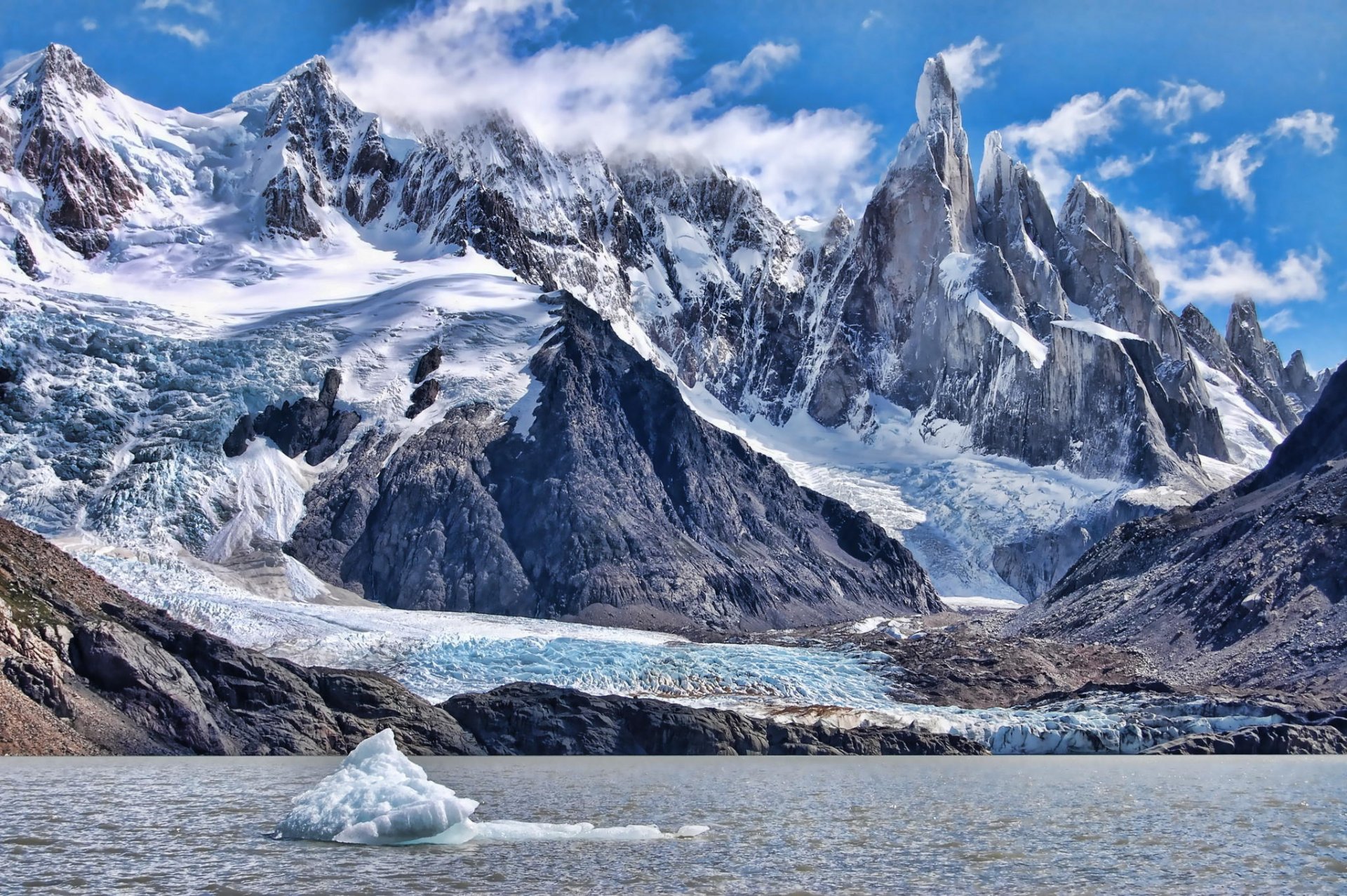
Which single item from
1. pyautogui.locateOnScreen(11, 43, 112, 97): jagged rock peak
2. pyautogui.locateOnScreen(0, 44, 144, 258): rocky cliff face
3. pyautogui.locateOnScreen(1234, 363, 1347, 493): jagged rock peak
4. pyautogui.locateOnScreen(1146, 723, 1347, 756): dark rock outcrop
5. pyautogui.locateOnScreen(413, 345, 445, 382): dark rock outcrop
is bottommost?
pyautogui.locateOnScreen(1146, 723, 1347, 756): dark rock outcrop

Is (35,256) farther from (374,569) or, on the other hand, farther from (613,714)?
(613,714)

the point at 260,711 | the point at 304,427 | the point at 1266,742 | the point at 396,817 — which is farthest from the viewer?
the point at 304,427

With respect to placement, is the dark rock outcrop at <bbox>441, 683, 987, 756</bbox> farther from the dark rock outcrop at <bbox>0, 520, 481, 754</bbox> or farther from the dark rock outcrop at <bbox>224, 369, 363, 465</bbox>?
the dark rock outcrop at <bbox>224, 369, 363, 465</bbox>

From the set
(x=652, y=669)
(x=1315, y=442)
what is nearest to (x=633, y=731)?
(x=652, y=669)

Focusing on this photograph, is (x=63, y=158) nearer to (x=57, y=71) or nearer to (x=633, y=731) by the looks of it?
(x=57, y=71)

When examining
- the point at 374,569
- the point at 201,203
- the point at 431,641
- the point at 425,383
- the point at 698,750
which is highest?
the point at 201,203

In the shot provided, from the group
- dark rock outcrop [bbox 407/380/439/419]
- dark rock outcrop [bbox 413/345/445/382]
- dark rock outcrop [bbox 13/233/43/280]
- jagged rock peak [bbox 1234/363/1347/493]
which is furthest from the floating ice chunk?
dark rock outcrop [bbox 13/233/43/280]

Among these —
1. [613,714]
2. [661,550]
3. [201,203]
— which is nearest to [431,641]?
[613,714]
